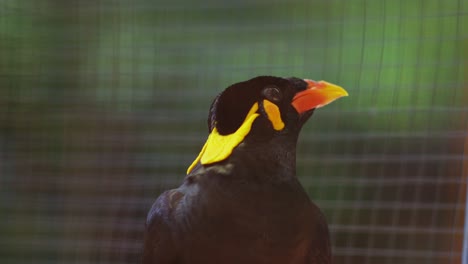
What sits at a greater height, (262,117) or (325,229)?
(262,117)

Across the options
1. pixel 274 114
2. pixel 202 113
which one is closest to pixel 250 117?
pixel 274 114

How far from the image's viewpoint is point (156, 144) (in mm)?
1194

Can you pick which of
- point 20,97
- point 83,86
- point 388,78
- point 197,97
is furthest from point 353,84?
point 20,97

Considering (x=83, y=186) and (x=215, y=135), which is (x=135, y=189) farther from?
(x=215, y=135)

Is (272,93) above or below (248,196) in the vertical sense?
above

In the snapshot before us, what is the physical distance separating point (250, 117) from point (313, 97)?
9 cm

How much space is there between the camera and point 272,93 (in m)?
0.75

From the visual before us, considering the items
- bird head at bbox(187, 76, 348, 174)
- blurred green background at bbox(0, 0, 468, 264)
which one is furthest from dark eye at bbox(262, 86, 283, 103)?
blurred green background at bbox(0, 0, 468, 264)

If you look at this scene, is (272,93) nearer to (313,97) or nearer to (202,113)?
(313,97)

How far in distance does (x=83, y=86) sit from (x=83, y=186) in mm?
212

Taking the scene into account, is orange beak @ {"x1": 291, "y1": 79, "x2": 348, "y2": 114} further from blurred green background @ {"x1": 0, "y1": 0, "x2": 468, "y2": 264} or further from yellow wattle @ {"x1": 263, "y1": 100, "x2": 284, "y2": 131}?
blurred green background @ {"x1": 0, "y1": 0, "x2": 468, "y2": 264}

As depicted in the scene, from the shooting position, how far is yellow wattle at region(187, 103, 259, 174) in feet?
2.39

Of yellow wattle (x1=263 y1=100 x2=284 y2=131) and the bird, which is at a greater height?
yellow wattle (x1=263 y1=100 x2=284 y2=131)

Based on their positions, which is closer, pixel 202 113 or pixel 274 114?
pixel 274 114
